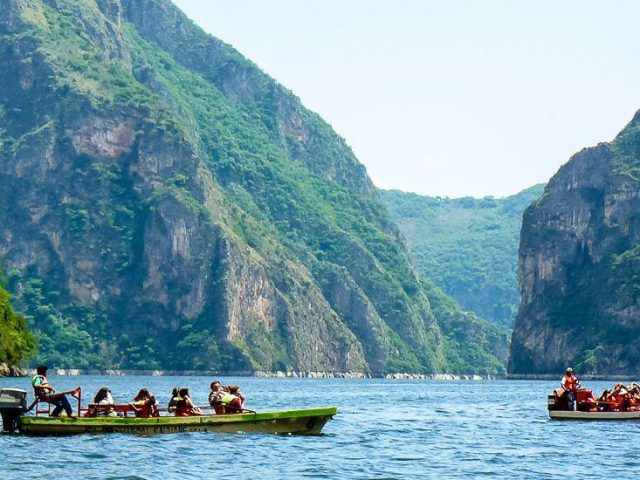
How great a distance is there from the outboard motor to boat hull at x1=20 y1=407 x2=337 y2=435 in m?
0.70

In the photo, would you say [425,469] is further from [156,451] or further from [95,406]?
[95,406]

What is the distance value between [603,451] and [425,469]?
1481 centimetres

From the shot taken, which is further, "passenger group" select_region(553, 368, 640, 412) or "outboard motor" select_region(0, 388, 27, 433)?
"passenger group" select_region(553, 368, 640, 412)

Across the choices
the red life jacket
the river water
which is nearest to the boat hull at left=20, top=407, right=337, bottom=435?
the river water

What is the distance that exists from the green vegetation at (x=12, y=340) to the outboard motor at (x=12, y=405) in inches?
4079

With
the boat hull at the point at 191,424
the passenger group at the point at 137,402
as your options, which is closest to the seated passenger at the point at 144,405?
the passenger group at the point at 137,402

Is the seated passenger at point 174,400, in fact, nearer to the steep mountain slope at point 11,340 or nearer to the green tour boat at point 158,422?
the green tour boat at point 158,422

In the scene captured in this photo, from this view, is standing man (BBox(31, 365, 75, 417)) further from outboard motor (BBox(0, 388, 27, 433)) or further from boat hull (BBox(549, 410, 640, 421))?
boat hull (BBox(549, 410, 640, 421))

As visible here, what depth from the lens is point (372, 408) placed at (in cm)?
14475

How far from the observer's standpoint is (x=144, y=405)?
85.3m

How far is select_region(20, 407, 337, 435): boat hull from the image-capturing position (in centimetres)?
8156

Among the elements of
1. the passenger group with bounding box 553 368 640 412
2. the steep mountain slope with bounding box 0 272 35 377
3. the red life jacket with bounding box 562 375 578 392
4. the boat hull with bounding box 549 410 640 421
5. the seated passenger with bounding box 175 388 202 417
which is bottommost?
the seated passenger with bounding box 175 388 202 417

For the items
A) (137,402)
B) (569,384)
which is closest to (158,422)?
Result: (137,402)

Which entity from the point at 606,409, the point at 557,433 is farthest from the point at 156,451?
the point at 606,409
